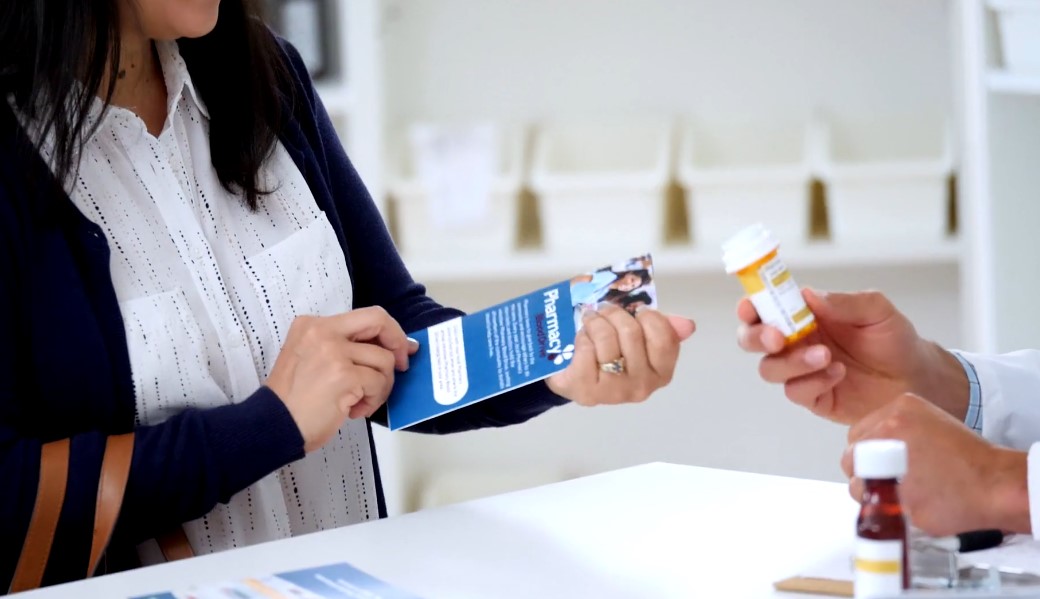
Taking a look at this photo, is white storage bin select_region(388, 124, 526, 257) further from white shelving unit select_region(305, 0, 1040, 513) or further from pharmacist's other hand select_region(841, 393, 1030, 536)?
pharmacist's other hand select_region(841, 393, 1030, 536)

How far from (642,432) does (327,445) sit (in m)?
1.44

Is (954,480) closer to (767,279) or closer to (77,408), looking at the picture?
(767,279)

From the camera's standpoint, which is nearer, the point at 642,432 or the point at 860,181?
the point at 860,181

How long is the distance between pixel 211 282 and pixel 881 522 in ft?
2.40

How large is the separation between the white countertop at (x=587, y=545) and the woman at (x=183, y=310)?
11 centimetres

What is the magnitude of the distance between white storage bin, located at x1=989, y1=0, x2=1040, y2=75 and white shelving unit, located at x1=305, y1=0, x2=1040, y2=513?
9.3 inches

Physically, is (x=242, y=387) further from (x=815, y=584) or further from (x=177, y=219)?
(x=815, y=584)

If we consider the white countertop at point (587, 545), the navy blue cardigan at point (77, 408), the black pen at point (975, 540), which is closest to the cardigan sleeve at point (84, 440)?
the navy blue cardigan at point (77, 408)

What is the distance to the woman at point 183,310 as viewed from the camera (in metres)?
1.12

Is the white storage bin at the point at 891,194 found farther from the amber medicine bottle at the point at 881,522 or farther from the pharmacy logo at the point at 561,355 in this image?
the amber medicine bottle at the point at 881,522

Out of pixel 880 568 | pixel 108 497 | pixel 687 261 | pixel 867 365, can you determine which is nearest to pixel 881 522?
pixel 880 568

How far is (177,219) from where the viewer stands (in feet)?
4.08

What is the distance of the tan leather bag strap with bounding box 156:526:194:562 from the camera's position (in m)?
1.14

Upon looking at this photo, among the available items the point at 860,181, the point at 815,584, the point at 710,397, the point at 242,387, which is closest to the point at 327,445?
the point at 242,387
